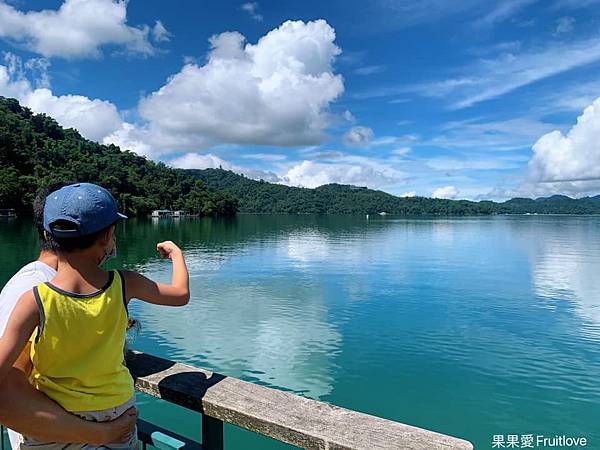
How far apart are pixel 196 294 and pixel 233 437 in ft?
42.0

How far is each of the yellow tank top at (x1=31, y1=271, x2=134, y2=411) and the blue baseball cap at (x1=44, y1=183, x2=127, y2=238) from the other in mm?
191

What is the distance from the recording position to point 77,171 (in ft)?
308

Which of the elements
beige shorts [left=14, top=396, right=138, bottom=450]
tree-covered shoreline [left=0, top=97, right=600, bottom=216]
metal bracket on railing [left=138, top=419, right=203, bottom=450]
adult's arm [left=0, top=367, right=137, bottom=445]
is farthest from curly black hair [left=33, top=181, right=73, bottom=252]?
tree-covered shoreline [left=0, top=97, right=600, bottom=216]

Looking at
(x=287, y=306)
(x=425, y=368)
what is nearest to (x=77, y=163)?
(x=287, y=306)

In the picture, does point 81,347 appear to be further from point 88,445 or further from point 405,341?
point 405,341

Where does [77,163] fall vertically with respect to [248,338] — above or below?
above

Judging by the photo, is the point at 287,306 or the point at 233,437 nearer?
the point at 233,437

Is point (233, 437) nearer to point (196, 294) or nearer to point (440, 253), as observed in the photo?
point (196, 294)

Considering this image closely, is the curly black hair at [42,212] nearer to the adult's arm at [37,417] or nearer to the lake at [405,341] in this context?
the adult's arm at [37,417]

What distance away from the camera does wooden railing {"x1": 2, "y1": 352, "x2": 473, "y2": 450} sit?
1465mm

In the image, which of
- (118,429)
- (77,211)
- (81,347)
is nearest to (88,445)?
(118,429)

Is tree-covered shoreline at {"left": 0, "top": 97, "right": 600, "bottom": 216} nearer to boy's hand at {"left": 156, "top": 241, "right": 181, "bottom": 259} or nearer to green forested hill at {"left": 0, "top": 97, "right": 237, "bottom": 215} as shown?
green forested hill at {"left": 0, "top": 97, "right": 237, "bottom": 215}

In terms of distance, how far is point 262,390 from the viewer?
184 cm

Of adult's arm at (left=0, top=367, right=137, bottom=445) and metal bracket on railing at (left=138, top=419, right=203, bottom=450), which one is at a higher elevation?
adult's arm at (left=0, top=367, right=137, bottom=445)
